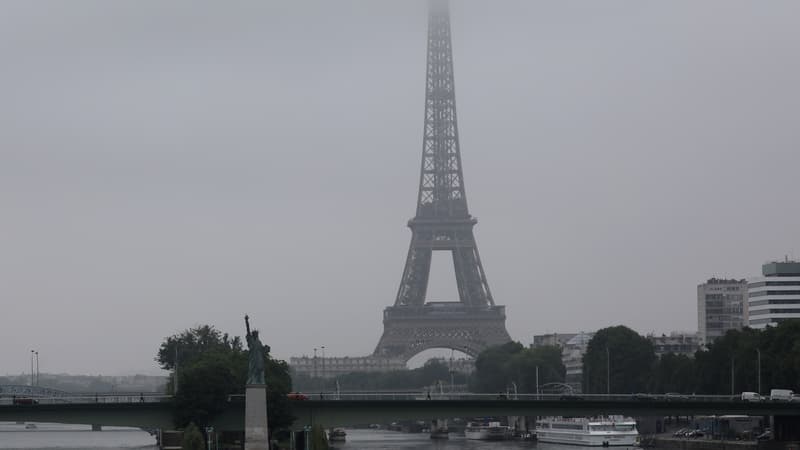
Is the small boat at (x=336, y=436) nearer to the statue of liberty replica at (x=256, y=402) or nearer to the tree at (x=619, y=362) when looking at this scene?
the tree at (x=619, y=362)

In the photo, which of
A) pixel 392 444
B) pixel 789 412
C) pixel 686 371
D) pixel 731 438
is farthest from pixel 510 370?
pixel 789 412

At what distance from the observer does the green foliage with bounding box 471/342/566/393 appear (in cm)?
18250

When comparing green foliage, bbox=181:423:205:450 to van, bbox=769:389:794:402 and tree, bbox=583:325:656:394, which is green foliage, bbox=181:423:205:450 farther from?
tree, bbox=583:325:656:394

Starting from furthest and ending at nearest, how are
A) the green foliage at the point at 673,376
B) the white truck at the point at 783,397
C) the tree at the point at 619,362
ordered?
the tree at the point at 619,362 → the green foliage at the point at 673,376 → the white truck at the point at 783,397

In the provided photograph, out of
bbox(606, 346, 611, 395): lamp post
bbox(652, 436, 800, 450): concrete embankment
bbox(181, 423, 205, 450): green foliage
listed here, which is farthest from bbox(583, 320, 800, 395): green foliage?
bbox(181, 423, 205, 450): green foliage

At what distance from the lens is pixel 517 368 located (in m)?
184

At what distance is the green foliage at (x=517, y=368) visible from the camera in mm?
182500

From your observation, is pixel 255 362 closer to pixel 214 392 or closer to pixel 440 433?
pixel 214 392

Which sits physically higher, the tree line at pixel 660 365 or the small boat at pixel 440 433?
the tree line at pixel 660 365

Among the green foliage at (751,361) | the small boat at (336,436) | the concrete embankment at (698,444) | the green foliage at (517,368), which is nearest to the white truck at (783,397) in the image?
the concrete embankment at (698,444)

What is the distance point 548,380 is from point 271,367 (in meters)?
73.1

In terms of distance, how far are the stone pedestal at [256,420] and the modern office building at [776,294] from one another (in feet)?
367

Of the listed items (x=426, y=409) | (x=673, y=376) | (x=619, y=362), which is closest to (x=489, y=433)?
(x=673, y=376)

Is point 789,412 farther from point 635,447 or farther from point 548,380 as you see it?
point 548,380
